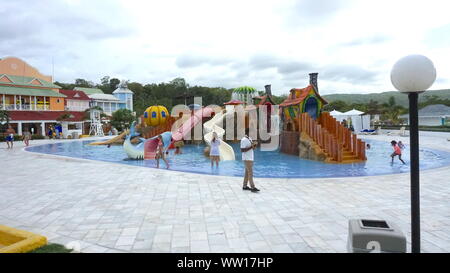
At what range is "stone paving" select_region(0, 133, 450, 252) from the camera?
4.43 m

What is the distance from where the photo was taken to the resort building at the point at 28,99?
1249 inches

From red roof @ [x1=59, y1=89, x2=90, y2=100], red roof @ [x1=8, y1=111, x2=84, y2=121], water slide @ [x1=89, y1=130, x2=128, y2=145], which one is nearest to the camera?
water slide @ [x1=89, y1=130, x2=128, y2=145]

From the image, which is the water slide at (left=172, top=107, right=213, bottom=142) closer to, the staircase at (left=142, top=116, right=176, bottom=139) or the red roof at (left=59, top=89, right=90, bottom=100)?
the staircase at (left=142, top=116, right=176, bottom=139)

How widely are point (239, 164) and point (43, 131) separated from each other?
28816 millimetres

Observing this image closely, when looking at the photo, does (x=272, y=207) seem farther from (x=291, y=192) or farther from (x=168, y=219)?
(x=168, y=219)

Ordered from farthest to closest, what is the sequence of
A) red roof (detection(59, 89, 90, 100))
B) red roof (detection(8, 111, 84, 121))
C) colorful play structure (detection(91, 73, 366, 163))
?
1. red roof (detection(59, 89, 90, 100))
2. red roof (detection(8, 111, 84, 121))
3. colorful play structure (detection(91, 73, 366, 163))

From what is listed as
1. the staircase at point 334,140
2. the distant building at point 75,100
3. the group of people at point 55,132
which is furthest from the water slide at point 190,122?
the distant building at point 75,100

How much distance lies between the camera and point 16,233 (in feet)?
14.3

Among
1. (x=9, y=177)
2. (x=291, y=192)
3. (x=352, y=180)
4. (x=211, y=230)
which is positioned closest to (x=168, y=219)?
(x=211, y=230)

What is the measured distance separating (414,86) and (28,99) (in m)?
39.7

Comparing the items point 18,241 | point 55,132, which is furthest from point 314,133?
point 55,132

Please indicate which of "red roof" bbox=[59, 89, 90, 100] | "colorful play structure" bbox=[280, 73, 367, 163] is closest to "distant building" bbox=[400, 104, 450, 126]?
"colorful play structure" bbox=[280, 73, 367, 163]

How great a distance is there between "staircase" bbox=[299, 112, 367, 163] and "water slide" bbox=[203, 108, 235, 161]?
4008 mm

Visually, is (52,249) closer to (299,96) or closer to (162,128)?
(299,96)
